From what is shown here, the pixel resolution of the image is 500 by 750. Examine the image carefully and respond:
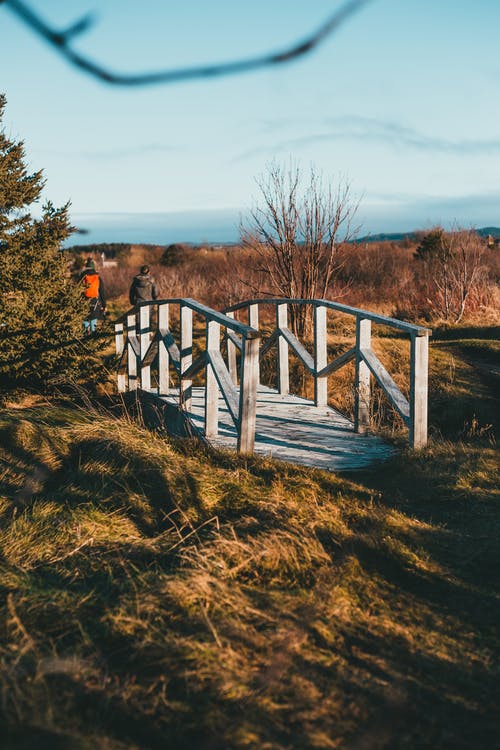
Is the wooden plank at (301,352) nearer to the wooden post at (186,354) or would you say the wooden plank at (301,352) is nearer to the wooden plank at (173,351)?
the wooden post at (186,354)

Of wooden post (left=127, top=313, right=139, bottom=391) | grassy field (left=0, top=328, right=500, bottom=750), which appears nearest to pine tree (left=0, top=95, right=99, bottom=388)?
wooden post (left=127, top=313, right=139, bottom=391)

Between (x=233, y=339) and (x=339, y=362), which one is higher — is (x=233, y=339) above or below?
above

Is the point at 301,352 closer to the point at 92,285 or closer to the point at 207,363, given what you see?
the point at 207,363

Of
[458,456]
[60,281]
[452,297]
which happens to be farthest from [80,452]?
[452,297]

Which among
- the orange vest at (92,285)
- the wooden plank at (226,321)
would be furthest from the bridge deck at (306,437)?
the orange vest at (92,285)

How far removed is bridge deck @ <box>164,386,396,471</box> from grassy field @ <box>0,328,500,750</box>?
388mm

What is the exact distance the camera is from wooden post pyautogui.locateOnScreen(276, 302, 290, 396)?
7.95 metres

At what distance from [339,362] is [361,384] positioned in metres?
0.33

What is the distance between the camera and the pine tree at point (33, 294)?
980 centimetres

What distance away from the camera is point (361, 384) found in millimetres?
6391

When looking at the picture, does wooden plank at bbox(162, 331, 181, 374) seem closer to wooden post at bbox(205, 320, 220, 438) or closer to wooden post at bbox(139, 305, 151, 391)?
wooden post at bbox(205, 320, 220, 438)

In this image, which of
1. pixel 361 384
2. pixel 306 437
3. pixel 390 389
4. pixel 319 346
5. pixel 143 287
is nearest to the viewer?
pixel 390 389

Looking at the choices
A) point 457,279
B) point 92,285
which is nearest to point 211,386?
point 92,285

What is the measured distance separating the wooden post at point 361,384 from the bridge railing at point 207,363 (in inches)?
39.5
